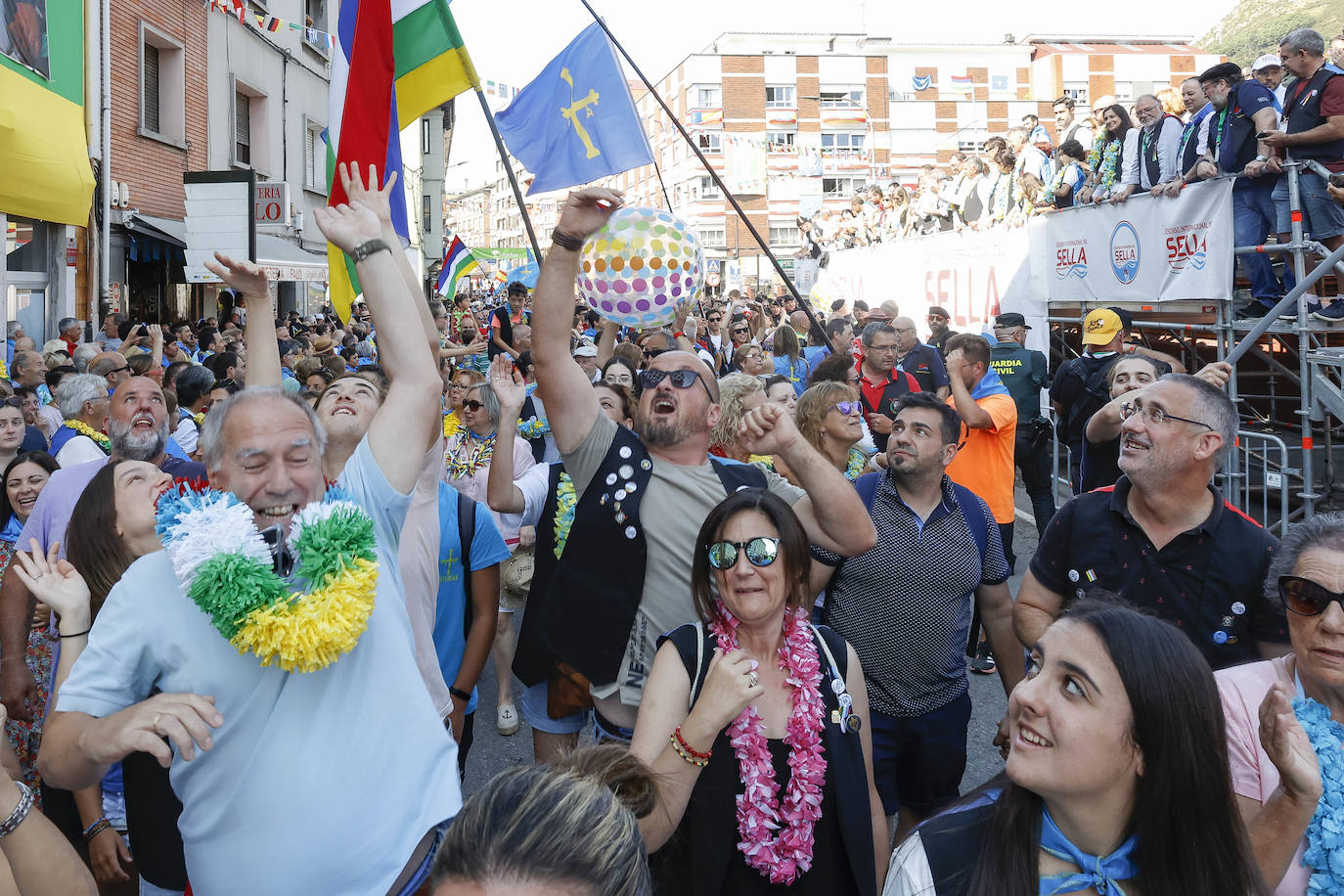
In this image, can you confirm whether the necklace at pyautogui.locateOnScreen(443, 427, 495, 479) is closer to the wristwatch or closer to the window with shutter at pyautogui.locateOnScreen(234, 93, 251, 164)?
the wristwatch

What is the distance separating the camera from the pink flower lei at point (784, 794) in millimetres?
2648

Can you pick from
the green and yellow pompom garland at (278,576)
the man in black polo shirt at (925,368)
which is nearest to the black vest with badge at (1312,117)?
the man in black polo shirt at (925,368)

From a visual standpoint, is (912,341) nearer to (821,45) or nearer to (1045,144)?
(1045,144)

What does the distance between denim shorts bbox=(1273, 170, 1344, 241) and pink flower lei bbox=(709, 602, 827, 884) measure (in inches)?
278

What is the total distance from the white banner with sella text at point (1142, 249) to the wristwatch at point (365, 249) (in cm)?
774

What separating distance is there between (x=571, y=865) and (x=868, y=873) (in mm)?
1452

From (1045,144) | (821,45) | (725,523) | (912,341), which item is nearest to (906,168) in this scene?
(821,45)

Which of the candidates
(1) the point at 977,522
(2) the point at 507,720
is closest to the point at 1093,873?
(1) the point at 977,522

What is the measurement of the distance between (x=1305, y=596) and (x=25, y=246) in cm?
1542

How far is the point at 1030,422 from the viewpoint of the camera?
8281 millimetres

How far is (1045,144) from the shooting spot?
536 inches

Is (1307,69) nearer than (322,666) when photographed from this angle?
No

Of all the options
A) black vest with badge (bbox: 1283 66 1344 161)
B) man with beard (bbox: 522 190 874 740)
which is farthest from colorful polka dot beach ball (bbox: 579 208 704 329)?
black vest with badge (bbox: 1283 66 1344 161)

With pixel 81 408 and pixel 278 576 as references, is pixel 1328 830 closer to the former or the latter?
pixel 278 576
